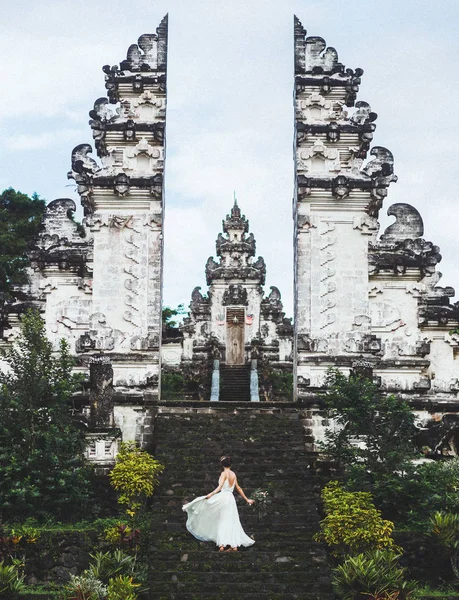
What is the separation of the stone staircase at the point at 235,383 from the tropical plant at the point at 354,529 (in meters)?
15.3

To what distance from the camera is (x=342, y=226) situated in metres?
19.8

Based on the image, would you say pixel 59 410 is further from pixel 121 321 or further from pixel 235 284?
pixel 235 284

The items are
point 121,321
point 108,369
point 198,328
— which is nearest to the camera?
point 108,369

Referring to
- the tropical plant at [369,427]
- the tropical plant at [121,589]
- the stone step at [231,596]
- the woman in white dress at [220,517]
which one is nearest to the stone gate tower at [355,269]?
the tropical plant at [369,427]

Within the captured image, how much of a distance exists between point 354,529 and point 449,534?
4.52ft

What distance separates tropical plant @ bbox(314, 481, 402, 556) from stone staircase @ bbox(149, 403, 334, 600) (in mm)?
267

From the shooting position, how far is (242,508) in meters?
14.3

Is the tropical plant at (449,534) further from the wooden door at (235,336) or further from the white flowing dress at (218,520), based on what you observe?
the wooden door at (235,336)

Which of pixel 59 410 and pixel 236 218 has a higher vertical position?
pixel 236 218

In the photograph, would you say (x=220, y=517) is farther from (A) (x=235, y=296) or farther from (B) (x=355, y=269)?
(A) (x=235, y=296)

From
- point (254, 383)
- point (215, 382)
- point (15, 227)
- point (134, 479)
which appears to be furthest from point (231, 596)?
point (15, 227)

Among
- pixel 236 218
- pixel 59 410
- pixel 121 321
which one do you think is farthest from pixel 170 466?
pixel 236 218

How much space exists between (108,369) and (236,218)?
80.9 feet

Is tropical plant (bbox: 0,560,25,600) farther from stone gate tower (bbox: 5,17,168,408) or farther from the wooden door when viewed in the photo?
the wooden door
